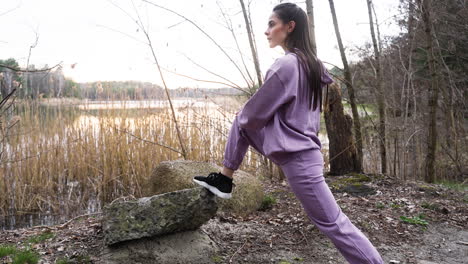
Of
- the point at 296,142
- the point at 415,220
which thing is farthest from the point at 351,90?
the point at 296,142

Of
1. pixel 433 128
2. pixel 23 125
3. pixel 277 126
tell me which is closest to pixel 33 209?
pixel 23 125

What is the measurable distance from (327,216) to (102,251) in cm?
148

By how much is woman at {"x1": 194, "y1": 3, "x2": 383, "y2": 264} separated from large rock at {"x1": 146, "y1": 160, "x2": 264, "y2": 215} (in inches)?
59.7

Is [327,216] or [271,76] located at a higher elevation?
[271,76]

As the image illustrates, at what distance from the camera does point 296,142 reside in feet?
5.58

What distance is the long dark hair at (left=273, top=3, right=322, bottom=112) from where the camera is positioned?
5.83ft

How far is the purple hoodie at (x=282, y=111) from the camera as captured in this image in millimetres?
1696

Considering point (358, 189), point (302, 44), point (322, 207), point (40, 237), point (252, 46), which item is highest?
point (252, 46)

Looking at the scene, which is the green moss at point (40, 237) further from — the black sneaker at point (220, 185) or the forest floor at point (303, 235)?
the black sneaker at point (220, 185)

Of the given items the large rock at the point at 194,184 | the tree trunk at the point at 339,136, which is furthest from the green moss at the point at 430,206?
the large rock at the point at 194,184

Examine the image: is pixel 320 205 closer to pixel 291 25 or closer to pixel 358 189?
pixel 291 25

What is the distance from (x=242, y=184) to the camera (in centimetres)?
338

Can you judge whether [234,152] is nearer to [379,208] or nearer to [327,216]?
[327,216]

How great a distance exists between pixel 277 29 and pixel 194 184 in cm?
172
